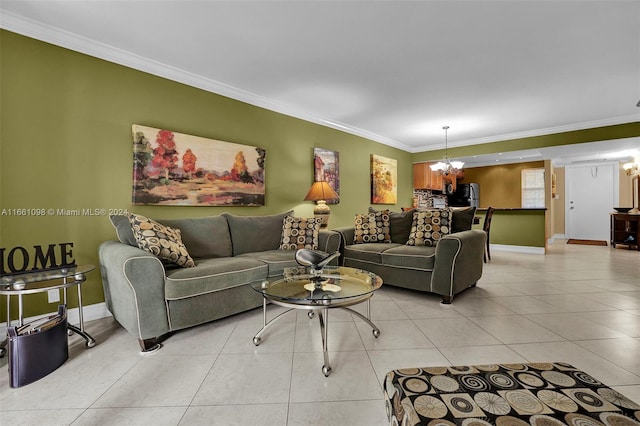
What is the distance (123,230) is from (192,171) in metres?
0.98

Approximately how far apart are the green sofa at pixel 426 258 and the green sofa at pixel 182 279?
1.02 metres

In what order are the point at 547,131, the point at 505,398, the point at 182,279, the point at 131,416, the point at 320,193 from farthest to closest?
the point at 547,131 < the point at 320,193 < the point at 182,279 < the point at 131,416 < the point at 505,398

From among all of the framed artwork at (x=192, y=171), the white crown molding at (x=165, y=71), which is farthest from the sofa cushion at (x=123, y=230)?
the white crown molding at (x=165, y=71)

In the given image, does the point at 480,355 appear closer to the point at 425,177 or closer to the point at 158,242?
the point at 158,242

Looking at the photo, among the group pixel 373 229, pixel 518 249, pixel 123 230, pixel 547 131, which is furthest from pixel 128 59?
pixel 518 249

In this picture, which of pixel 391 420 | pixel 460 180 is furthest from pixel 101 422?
pixel 460 180

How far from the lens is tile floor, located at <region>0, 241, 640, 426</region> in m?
1.35

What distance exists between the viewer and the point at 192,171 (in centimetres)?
312

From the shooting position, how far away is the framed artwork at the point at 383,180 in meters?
5.70

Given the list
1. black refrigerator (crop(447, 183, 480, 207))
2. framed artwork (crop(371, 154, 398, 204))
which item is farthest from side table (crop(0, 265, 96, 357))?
black refrigerator (crop(447, 183, 480, 207))

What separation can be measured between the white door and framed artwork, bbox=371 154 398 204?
5952mm

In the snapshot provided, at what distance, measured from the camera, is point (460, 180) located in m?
8.89

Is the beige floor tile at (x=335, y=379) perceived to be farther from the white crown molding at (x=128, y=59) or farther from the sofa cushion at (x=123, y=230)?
the white crown molding at (x=128, y=59)

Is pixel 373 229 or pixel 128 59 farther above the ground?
pixel 128 59
